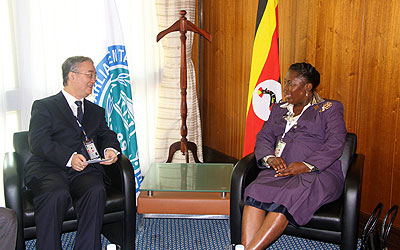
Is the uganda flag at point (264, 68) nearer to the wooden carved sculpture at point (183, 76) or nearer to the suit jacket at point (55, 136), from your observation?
the wooden carved sculpture at point (183, 76)

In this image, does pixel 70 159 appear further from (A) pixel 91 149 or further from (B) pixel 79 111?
(B) pixel 79 111

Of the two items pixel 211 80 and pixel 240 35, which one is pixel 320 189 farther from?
pixel 211 80

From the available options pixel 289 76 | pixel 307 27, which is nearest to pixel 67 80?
pixel 289 76

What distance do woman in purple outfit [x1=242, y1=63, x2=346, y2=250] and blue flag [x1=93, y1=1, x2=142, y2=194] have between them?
Result: 3.87 ft

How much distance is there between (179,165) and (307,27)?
1.49 m

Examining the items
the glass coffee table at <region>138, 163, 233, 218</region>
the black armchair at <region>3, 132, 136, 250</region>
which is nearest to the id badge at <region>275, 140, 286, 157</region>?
the glass coffee table at <region>138, 163, 233, 218</region>

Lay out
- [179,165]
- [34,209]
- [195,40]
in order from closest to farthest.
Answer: [34,209] < [179,165] < [195,40]

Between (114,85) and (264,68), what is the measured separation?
1193 millimetres

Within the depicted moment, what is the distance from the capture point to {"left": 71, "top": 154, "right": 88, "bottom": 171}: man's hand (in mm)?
2682

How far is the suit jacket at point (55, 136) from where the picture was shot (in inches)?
106

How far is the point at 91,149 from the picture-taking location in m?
2.84

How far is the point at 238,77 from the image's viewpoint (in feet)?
14.8

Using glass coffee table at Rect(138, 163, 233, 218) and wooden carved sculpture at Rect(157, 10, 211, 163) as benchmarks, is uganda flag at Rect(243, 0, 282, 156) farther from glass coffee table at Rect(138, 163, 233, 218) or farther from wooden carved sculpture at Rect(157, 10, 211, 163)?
glass coffee table at Rect(138, 163, 233, 218)

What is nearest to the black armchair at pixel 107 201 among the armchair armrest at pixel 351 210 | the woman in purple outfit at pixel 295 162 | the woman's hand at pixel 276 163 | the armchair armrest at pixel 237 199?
the armchair armrest at pixel 237 199
